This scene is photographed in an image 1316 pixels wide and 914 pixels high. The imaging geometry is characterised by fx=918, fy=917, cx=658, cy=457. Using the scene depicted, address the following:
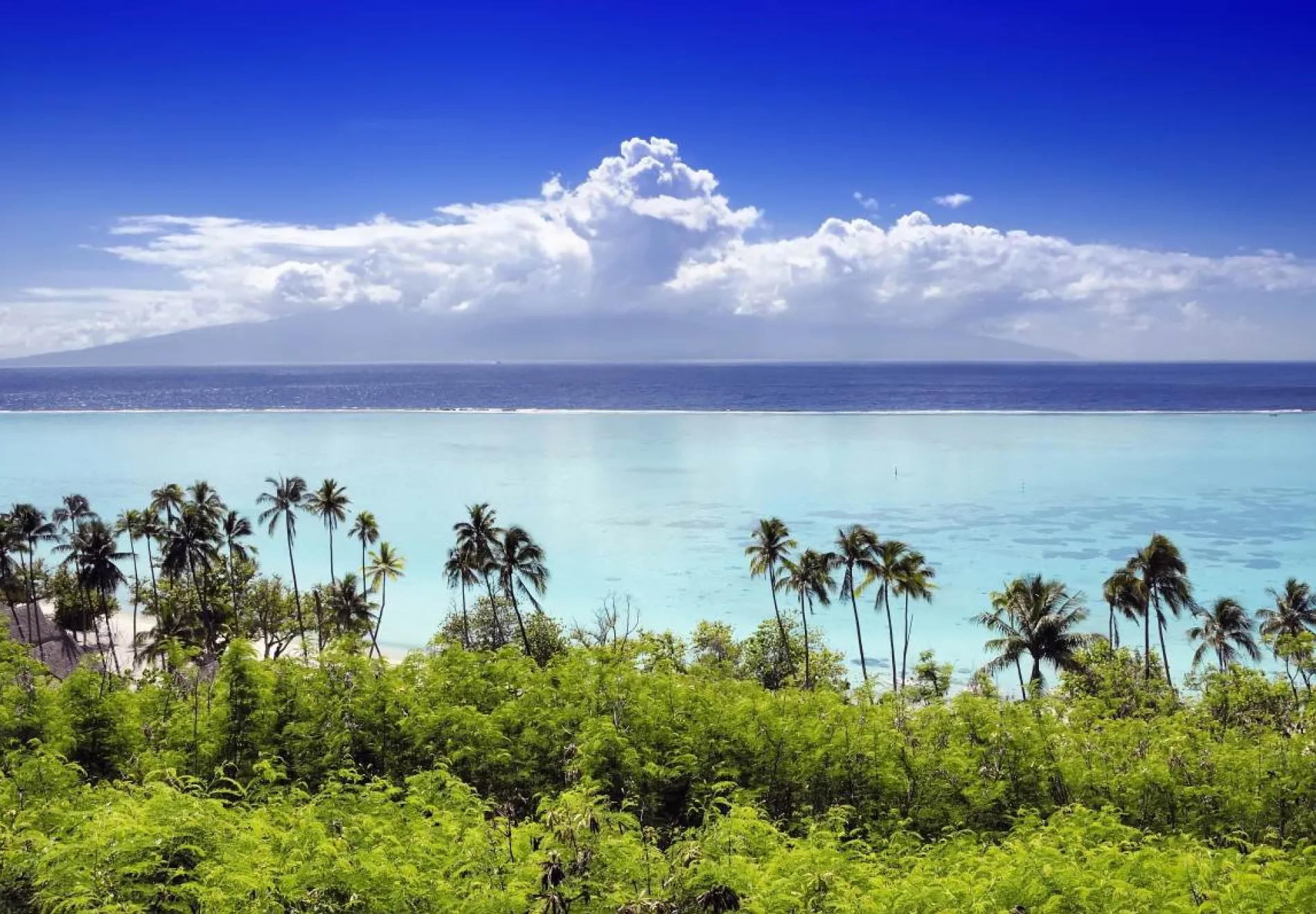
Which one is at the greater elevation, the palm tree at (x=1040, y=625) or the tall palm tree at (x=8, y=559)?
the tall palm tree at (x=8, y=559)

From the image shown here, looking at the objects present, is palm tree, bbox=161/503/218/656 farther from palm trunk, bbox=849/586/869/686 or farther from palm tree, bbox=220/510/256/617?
palm trunk, bbox=849/586/869/686

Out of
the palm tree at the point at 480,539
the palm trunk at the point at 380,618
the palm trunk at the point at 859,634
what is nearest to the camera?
the palm trunk at the point at 859,634

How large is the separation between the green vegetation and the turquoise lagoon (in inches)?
1154

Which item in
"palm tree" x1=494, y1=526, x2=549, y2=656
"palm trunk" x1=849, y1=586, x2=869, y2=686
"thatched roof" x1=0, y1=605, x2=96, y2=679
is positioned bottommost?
"palm trunk" x1=849, y1=586, x2=869, y2=686

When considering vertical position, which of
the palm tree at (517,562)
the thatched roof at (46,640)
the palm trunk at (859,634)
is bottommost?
the palm trunk at (859,634)

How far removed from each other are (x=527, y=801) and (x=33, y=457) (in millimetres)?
136457

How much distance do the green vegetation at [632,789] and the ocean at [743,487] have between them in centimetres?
2878

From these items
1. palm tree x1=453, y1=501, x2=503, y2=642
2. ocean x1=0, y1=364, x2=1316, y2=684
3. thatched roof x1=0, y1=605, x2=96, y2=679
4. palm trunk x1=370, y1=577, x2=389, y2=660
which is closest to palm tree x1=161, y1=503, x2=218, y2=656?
thatched roof x1=0, y1=605, x2=96, y2=679

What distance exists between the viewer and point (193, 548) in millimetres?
53406

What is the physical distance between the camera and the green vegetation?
14359 mm

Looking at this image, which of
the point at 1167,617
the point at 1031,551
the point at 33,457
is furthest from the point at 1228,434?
the point at 33,457

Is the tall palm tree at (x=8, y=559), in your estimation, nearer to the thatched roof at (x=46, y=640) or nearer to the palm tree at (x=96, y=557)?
the thatched roof at (x=46, y=640)

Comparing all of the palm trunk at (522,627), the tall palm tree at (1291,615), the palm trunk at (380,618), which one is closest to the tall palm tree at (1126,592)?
the tall palm tree at (1291,615)

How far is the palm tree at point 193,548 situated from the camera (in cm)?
5331
